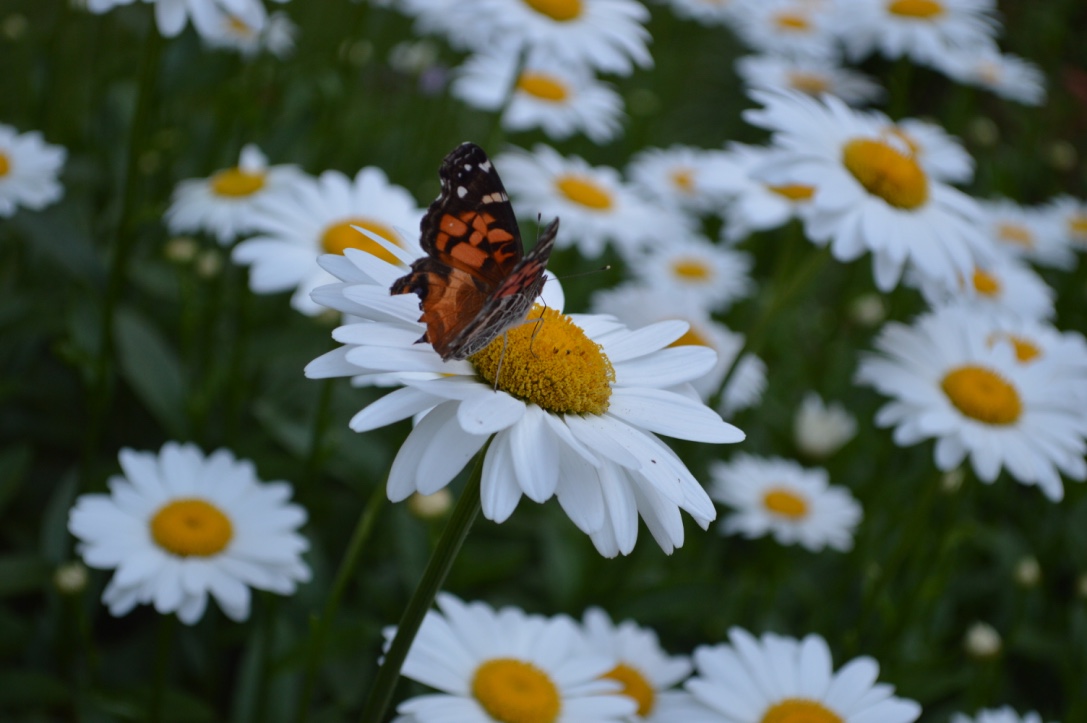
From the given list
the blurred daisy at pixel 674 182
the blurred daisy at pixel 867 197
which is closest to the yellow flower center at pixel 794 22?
the blurred daisy at pixel 674 182

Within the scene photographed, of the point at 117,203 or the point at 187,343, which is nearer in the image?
the point at 187,343

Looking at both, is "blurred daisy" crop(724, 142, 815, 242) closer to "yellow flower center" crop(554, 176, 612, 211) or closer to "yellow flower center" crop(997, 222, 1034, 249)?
"yellow flower center" crop(554, 176, 612, 211)

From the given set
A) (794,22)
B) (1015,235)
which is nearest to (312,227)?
(1015,235)

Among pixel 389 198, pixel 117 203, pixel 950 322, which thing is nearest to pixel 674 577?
pixel 950 322

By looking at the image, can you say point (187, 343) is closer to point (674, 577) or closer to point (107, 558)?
point (107, 558)

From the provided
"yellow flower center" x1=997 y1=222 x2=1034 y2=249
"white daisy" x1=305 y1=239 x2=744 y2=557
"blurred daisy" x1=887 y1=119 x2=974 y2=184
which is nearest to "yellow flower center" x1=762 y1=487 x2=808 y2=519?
"blurred daisy" x1=887 y1=119 x2=974 y2=184

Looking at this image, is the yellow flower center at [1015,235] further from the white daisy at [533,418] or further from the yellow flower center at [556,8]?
the white daisy at [533,418]
